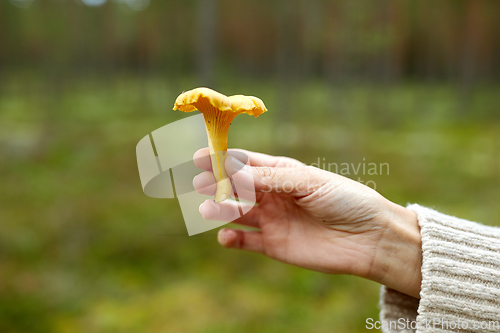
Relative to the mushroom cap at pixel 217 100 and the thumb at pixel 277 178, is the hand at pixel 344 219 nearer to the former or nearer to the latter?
the thumb at pixel 277 178

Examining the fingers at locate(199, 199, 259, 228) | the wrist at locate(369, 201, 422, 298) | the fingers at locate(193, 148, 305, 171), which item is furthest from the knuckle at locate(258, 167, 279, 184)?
the wrist at locate(369, 201, 422, 298)

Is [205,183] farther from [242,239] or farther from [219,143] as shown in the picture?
[242,239]

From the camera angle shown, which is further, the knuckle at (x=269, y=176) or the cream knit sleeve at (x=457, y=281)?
the knuckle at (x=269, y=176)

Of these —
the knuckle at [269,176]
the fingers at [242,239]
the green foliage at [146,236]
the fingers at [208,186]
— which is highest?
the knuckle at [269,176]

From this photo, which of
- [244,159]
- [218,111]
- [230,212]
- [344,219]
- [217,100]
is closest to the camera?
[217,100]

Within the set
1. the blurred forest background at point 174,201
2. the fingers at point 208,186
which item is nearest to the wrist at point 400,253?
the fingers at point 208,186

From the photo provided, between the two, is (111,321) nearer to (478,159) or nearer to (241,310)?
(241,310)

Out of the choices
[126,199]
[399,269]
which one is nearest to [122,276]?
[126,199]

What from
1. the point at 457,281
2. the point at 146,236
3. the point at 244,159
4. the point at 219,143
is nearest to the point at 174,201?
the point at 146,236
